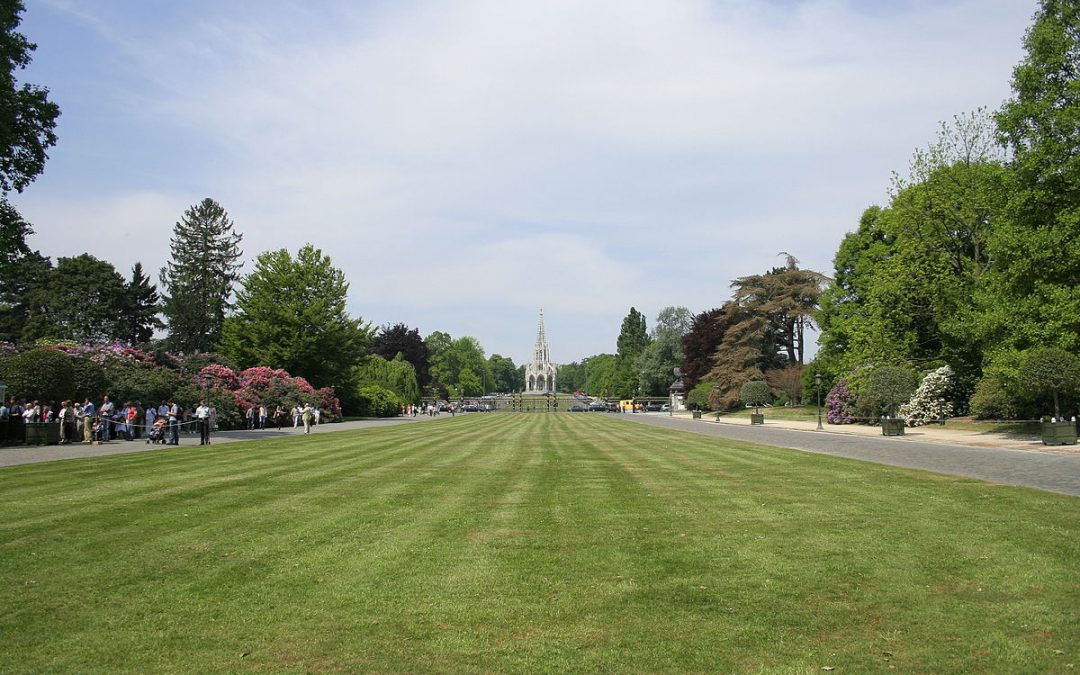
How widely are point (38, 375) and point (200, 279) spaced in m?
58.7

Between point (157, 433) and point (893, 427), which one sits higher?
point (157, 433)

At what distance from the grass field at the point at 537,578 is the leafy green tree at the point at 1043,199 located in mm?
16851

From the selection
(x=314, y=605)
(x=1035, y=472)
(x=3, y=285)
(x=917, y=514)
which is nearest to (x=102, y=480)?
(x=314, y=605)

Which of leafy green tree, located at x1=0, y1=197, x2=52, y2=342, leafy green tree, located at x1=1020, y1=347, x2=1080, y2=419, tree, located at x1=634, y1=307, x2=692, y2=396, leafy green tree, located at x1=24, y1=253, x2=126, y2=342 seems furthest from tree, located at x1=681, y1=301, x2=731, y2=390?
leafy green tree, located at x1=0, y1=197, x2=52, y2=342

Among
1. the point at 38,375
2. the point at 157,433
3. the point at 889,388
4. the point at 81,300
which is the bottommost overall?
the point at 157,433

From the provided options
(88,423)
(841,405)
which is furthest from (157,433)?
(841,405)

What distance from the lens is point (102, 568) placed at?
7570 millimetres

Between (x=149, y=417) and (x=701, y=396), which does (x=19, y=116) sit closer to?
(x=149, y=417)

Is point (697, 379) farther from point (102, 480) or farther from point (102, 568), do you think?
point (102, 568)

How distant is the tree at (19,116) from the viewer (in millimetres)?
26172

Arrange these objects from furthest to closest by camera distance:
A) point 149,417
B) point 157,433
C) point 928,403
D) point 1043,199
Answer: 1. point 928,403
2. point 149,417
3. point 157,433
4. point 1043,199

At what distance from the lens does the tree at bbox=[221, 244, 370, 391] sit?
→ 59938 millimetres

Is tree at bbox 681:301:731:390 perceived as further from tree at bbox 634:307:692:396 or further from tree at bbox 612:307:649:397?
tree at bbox 612:307:649:397

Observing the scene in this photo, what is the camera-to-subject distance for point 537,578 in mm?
7375
